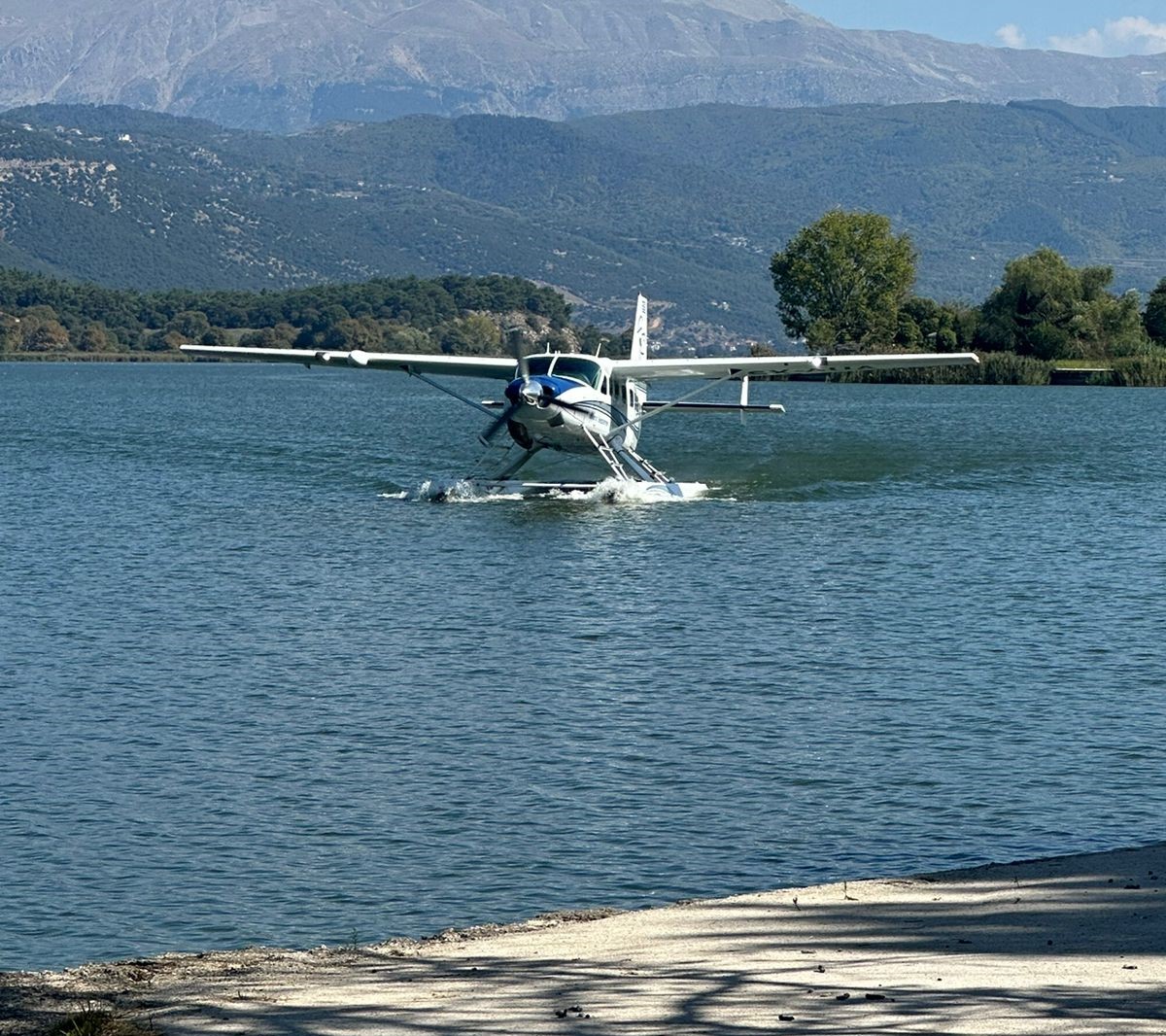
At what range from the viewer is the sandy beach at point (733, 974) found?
24.0 ft

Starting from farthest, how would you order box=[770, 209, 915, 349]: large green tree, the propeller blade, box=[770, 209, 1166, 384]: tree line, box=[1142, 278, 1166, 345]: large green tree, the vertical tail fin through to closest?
box=[770, 209, 915, 349]: large green tree → box=[1142, 278, 1166, 345]: large green tree → box=[770, 209, 1166, 384]: tree line → the vertical tail fin → the propeller blade

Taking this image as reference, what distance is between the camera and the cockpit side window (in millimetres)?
32594

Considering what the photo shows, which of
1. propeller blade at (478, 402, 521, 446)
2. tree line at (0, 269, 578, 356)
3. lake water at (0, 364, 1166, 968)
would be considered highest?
tree line at (0, 269, 578, 356)

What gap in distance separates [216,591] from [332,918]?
13615mm

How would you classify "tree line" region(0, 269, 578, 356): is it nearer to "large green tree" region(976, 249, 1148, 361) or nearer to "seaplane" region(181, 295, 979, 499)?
"large green tree" region(976, 249, 1148, 361)

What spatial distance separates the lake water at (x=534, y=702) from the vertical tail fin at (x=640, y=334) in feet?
11.7

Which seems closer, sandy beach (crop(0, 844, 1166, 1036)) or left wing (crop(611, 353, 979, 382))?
sandy beach (crop(0, 844, 1166, 1036))

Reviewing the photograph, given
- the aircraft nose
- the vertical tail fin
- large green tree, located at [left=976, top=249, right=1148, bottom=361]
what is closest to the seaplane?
the aircraft nose

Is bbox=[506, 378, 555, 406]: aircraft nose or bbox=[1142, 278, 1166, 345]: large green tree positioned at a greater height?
bbox=[1142, 278, 1166, 345]: large green tree

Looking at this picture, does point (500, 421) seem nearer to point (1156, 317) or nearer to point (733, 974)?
point (733, 974)

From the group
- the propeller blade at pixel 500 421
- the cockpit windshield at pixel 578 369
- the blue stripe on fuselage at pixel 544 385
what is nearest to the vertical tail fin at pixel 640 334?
the cockpit windshield at pixel 578 369

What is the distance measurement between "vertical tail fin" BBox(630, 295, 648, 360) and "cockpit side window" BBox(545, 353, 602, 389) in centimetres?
537

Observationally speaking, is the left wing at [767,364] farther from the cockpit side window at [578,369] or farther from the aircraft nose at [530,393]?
the aircraft nose at [530,393]

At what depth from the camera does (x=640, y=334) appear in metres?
40.4
